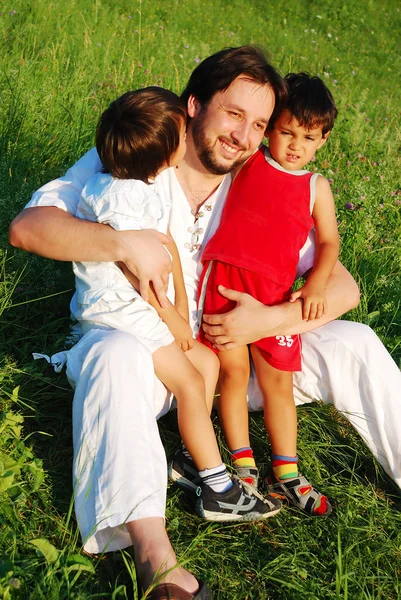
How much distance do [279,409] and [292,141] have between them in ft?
3.89

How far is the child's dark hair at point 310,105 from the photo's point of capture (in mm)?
3143

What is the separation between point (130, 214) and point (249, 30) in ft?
29.1

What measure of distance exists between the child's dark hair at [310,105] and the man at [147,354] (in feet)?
0.30

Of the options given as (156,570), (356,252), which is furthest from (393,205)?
(156,570)

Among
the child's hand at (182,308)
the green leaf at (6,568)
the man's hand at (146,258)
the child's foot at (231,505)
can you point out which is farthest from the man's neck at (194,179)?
the green leaf at (6,568)

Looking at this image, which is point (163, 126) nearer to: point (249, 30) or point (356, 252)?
point (356, 252)

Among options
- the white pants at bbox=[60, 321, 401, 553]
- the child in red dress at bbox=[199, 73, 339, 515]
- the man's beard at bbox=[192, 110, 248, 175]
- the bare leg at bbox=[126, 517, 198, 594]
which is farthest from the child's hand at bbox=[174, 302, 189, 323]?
the bare leg at bbox=[126, 517, 198, 594]

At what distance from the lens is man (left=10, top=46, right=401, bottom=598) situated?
→ 2305 millimetres

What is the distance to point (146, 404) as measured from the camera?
243 centimetres

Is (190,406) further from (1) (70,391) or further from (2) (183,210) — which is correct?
(2) (183,210)

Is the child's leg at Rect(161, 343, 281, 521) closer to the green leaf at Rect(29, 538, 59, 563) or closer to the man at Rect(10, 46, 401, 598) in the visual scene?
the man at Rect(10, 46, 401, 598)

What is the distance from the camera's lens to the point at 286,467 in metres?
3.00

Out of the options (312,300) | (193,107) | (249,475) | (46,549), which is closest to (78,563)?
(46,549)

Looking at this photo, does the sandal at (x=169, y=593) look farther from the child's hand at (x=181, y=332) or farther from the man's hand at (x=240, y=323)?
the man's hand at (x=240, y=323)
